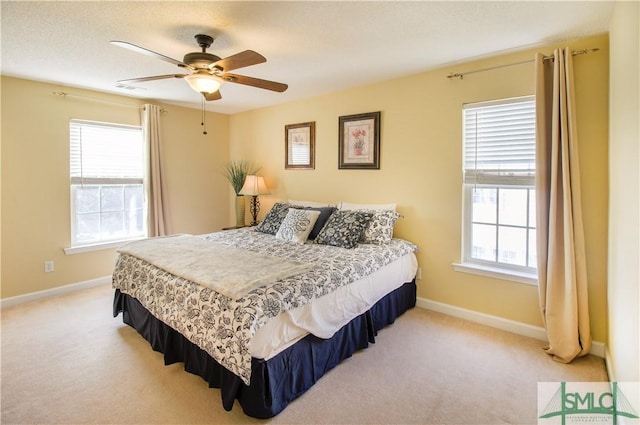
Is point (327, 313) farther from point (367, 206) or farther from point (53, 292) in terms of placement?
point (53, 292)

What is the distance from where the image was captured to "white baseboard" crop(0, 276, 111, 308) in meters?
3.48

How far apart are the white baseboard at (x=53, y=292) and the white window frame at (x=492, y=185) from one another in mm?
4182

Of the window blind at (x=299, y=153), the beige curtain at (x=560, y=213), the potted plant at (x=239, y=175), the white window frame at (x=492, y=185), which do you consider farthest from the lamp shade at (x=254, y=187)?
the beige curtain at (x=560, y=213)

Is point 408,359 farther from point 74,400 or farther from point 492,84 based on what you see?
point 492,84

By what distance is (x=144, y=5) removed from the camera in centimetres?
201

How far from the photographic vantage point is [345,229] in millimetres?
3197

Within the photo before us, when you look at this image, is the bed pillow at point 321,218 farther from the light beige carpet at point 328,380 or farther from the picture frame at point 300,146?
the light beige carpet at point 328,380

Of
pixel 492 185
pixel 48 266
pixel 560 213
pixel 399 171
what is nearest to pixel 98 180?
pixel 48 266

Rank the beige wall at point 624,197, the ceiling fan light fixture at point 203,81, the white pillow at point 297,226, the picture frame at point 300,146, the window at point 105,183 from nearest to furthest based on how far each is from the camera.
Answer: the beige wall at point 624,197, the ceiling fan light fixture at point 203,81, the white pillow at point 297,226, the window at point 105,183, the picture frame at point 300,146

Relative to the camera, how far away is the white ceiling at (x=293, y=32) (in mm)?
2053

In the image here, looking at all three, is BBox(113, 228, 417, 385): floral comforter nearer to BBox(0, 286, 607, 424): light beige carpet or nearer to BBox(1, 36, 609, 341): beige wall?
BBox(0, 286, 607, 424): light beige carpet

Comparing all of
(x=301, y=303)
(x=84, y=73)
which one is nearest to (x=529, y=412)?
(x=301, y=303)

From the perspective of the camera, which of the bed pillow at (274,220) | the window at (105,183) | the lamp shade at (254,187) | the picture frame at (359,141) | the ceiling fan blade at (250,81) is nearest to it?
the ceiling fan blade at (250,81)

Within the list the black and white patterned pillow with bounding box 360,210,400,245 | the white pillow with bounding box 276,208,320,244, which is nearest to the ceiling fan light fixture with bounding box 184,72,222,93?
the white pillow with bounding box 276,208,320,244
